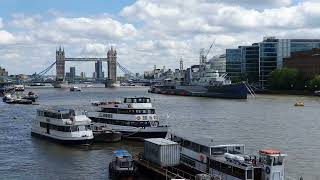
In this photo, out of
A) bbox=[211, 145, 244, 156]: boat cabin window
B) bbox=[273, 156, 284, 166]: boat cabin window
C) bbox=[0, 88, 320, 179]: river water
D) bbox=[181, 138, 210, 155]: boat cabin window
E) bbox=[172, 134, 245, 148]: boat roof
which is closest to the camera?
bbox=[273, 156, 284, 166]: boat cabin window

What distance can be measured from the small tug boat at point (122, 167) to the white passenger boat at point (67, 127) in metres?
15.5

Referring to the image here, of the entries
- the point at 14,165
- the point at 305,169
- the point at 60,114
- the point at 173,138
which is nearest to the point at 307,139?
the point at 305,169

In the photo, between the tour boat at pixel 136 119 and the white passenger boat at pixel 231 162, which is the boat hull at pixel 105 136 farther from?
the white passenger boat at pixel 231 162

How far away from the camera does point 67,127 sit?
5747 centimetres

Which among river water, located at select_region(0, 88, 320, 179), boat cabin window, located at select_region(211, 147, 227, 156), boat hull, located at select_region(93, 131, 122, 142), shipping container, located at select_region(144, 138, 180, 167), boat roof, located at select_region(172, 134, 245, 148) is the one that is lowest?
river water, located at select_region(0, 88, 320, 179)

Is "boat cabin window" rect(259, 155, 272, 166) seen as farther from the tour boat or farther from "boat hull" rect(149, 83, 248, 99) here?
"boat hull" rect(149, 83, 248, 99)

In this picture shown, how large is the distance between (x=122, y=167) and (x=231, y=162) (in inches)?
365

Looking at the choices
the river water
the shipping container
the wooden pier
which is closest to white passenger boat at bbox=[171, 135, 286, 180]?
the shipping container

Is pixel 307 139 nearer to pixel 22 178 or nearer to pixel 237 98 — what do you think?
pixel 22 178

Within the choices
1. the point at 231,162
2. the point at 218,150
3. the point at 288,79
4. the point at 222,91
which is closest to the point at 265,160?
the point at 231,162

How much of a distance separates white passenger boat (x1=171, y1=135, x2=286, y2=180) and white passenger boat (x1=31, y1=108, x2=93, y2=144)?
18239 millimetres

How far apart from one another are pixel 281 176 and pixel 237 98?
128493 millimetres

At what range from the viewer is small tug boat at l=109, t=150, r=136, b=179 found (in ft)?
132

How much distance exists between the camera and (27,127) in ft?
256
